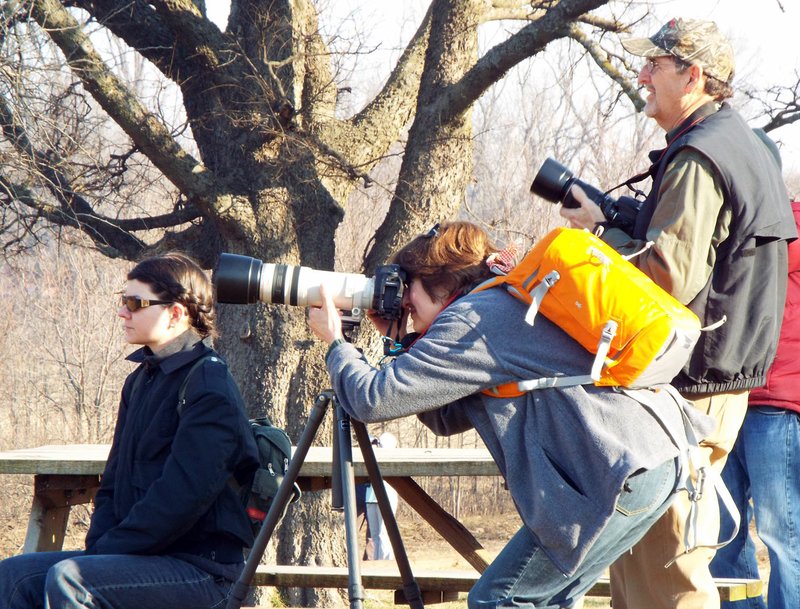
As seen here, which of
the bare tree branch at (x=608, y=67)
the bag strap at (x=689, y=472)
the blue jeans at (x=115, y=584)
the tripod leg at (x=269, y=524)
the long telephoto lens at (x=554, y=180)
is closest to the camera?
the bag strap at (x=689, y=472)

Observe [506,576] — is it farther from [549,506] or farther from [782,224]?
[782,224]

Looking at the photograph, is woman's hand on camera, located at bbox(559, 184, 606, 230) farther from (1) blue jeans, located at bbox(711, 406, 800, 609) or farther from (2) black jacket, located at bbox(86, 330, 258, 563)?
(2) black jacket, located at bbox(86, 330, 258, 563)

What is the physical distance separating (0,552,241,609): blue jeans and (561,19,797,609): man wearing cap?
130 centimetres

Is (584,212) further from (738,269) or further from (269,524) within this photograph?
(269,524)

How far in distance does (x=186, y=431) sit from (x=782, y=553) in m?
2.00

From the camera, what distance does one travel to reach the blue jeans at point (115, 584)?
277 cm

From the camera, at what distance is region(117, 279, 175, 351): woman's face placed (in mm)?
3221

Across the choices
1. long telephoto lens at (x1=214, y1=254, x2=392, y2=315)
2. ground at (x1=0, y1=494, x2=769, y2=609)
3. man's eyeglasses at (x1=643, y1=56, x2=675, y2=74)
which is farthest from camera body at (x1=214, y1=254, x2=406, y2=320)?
ground at (x1=0, y1=494, x2=769, y2=609)

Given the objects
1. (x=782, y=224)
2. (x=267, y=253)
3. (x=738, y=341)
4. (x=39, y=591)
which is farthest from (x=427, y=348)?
(x=267, y=253)

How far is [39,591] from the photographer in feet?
9.77

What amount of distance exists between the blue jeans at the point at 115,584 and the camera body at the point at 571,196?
160cm

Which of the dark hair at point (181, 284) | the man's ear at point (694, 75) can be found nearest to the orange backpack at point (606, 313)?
the man's ear at point (694, 75)

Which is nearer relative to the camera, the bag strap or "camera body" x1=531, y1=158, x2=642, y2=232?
the bag strap

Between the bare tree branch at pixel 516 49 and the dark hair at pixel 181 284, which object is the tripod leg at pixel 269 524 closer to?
the dark hair at pixel 181 284
